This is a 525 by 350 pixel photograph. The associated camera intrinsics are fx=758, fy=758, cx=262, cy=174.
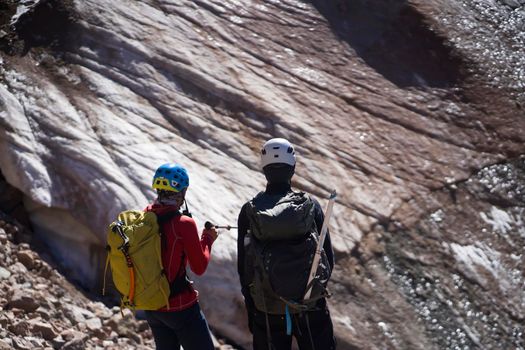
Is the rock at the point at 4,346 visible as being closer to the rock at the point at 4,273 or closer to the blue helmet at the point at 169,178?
the rock at the point at 4,273

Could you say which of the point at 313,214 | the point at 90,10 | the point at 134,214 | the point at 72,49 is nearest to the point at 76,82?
the point at 72,49

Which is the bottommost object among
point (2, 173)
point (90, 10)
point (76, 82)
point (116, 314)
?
point (116, 314)

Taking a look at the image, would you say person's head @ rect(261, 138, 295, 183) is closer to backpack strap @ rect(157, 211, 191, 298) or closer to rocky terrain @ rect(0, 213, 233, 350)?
backpack strap @ rect(157, 211, 191, 298)

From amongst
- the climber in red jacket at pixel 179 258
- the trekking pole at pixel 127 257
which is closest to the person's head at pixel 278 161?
the climber in red jacket at pixel 179 258

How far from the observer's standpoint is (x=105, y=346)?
602 centimetres

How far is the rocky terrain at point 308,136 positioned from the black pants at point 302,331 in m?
2.28

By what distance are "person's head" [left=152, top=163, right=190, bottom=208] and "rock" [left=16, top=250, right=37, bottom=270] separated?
8.15 ft

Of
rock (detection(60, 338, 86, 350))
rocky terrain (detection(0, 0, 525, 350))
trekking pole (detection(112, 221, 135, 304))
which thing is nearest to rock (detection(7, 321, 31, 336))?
rock (detection(60, 338, 86, 350))

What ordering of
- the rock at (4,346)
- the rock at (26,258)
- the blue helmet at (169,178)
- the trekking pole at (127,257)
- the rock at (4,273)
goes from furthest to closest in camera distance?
the rock at (26,258) → the rock at (4,273) → the rock at (4,346) → the blue helmet at (169,178) → the trekking pole at (127,257)

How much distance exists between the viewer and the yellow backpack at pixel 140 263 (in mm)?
4328

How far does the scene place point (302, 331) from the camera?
14.7ft

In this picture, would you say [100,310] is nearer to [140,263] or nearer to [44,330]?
[44,330]

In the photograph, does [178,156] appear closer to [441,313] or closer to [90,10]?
[90,10]

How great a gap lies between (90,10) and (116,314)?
390 cm
